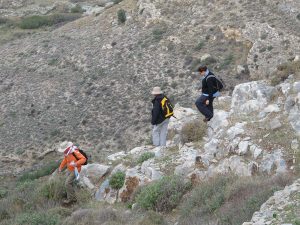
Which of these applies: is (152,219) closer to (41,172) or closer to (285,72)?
(285,72)

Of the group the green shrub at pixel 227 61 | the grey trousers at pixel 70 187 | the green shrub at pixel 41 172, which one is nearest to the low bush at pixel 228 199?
the grey trousers at pixel 70 187

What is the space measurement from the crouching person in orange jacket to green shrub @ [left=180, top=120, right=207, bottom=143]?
2.62 meters

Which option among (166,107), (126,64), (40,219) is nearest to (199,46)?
(126,64)

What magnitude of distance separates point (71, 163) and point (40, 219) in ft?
7.09

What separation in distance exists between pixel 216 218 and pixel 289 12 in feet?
70.7

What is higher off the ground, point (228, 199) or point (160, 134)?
point (228, 199)

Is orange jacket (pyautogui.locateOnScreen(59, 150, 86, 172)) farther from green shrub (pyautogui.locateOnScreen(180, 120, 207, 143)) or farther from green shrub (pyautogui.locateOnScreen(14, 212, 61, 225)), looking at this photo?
green shrub (pyautogui.locateOnScreen(180, 120, 207, 143))

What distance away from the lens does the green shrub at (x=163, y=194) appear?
32.4ft

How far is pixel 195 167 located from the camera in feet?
36.5

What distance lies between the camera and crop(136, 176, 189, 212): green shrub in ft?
32.4

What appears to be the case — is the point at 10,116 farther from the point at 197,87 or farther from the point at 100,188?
the point at 100,188

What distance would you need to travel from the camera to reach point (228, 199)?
8.40m

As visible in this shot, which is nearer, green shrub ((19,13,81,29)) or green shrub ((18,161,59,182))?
green shrub ((18,161,59,182))

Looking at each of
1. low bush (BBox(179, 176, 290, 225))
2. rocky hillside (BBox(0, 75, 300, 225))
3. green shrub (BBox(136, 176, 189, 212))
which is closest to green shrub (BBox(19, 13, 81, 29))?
rocky hillside (BBox(0, 75, 300, 225))
